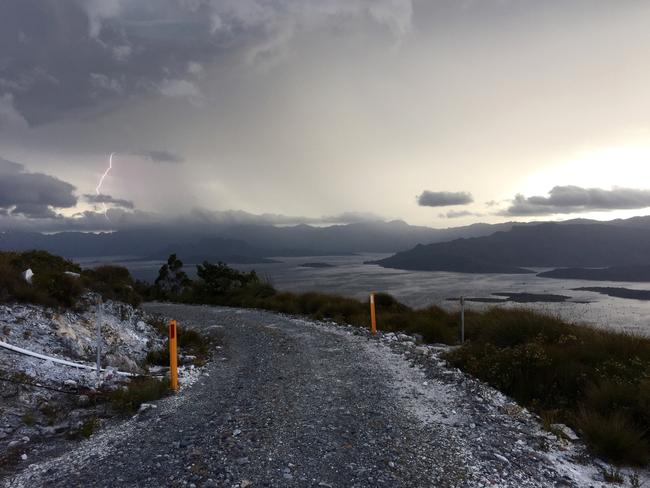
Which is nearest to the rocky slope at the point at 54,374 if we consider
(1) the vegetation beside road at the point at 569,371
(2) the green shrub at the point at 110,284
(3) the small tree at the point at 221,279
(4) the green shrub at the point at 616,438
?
(2) the green shrub at the point at 110,284

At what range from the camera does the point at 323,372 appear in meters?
8.78

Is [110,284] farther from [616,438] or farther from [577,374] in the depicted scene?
[616,438]

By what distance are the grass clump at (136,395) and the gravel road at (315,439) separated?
12.8 inches

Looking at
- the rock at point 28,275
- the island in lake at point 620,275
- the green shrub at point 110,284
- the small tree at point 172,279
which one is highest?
the rock at point 28,275

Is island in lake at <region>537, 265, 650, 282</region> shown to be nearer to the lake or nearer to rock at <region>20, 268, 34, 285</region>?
the lake

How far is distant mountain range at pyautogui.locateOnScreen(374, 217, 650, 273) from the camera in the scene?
70.9 meters

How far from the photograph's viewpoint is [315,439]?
17.3 feet

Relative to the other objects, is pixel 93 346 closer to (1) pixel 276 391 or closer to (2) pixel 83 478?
(1) pixel 276 391

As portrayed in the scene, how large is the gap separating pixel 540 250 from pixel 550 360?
93.8 meters

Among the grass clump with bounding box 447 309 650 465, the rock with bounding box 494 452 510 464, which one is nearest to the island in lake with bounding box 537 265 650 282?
the grass clump with bounding box 447 309 650 465

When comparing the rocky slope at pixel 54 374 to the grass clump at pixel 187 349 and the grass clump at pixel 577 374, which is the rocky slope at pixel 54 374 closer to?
the grass clump at pixel 187 349

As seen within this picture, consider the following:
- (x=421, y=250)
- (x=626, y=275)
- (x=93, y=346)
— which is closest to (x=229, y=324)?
(x=93, y=346)

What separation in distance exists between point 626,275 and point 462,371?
48603 millimetres

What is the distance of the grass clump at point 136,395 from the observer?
262 inches
